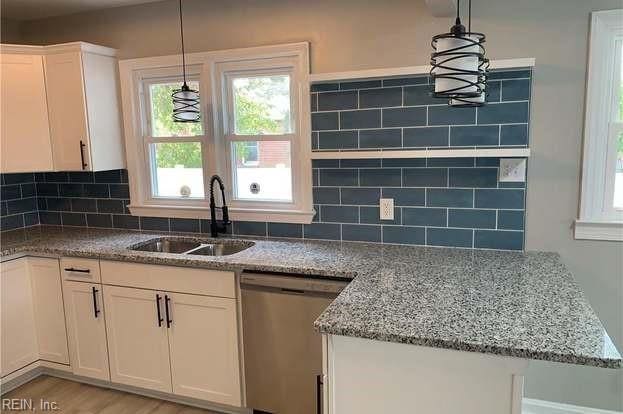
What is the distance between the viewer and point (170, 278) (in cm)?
245

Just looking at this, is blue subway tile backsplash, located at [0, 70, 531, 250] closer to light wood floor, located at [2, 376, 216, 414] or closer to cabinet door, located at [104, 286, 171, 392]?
cabinet door, located at [104, 286, 171, 392]

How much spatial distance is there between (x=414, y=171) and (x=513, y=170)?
0.50m

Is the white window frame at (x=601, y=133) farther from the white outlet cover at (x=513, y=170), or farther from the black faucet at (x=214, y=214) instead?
the black faucet at (x=214, y=214)

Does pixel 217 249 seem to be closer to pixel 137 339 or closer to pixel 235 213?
pixel 235 213

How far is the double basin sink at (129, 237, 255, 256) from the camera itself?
110 inches

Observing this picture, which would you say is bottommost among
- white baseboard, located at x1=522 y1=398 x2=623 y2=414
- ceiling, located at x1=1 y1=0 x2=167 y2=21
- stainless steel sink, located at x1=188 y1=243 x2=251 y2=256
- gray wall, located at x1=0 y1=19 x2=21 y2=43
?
white baseboard, located at x1=522 y1=398 x2=623 y2=414

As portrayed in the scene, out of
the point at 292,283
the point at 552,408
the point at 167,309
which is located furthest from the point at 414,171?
the point at 167,309

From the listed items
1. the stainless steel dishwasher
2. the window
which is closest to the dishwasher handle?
the stainless steel dishwasher

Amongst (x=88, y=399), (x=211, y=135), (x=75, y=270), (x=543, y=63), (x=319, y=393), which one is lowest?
(x=88, y=399)

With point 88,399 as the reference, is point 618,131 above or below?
above

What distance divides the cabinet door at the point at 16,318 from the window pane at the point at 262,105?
5.22ft

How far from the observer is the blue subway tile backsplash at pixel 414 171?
233cm

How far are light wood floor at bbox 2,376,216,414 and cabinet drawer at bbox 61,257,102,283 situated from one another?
2.31 feet

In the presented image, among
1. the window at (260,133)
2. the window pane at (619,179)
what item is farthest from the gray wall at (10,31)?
the window pane at (619,179)
